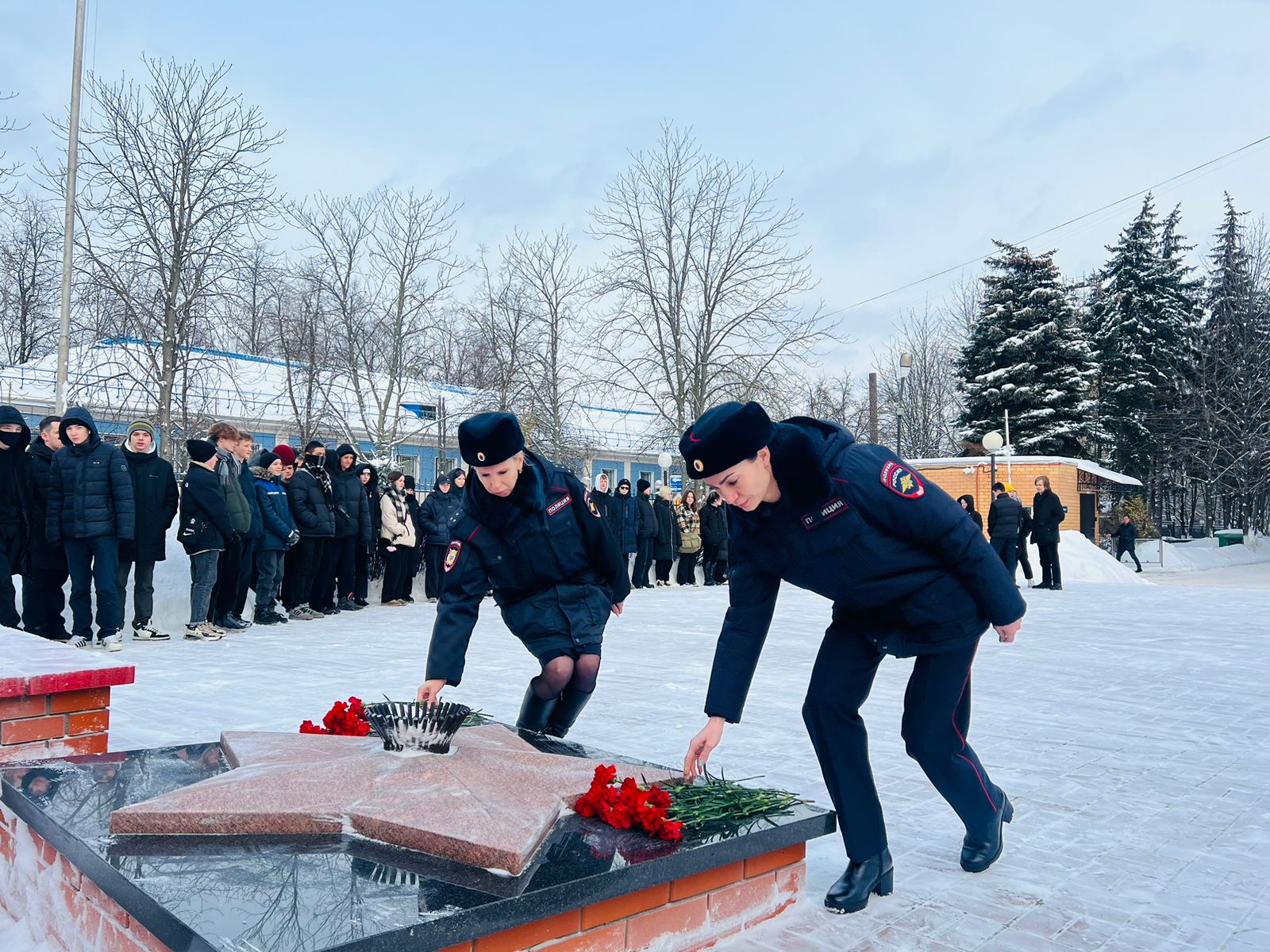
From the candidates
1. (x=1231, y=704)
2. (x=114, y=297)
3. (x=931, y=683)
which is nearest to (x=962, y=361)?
(x=114, y=297)

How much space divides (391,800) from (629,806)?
0.66 m

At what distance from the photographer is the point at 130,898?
2293 mm

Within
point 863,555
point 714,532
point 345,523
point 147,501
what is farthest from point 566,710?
point 714,532

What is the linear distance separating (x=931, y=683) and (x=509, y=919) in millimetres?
1560

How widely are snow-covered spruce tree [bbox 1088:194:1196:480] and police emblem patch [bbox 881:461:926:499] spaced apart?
40846 mm

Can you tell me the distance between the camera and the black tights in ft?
13.5

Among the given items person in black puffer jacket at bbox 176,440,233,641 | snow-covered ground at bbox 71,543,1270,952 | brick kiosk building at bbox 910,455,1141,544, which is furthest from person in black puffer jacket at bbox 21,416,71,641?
brick kiosk building at bbox 910,455,1141,544

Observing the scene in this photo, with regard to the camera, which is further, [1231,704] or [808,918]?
[1231,704]

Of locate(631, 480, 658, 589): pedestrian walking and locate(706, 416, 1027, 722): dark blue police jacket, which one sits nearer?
locate(706, 416, 1027, 722): dark blue police jacket

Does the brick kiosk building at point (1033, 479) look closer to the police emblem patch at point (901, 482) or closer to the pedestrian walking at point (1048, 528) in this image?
the pedestrian walking at point (1048, 528)

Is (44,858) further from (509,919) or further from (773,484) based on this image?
(773,484)

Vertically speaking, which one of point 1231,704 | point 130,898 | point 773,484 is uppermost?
point 773,484

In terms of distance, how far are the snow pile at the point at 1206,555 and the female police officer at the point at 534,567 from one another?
2867cm

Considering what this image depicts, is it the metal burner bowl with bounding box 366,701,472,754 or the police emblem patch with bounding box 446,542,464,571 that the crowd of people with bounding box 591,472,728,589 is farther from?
the metal burner bowl with bounding box 366,701,472,754
